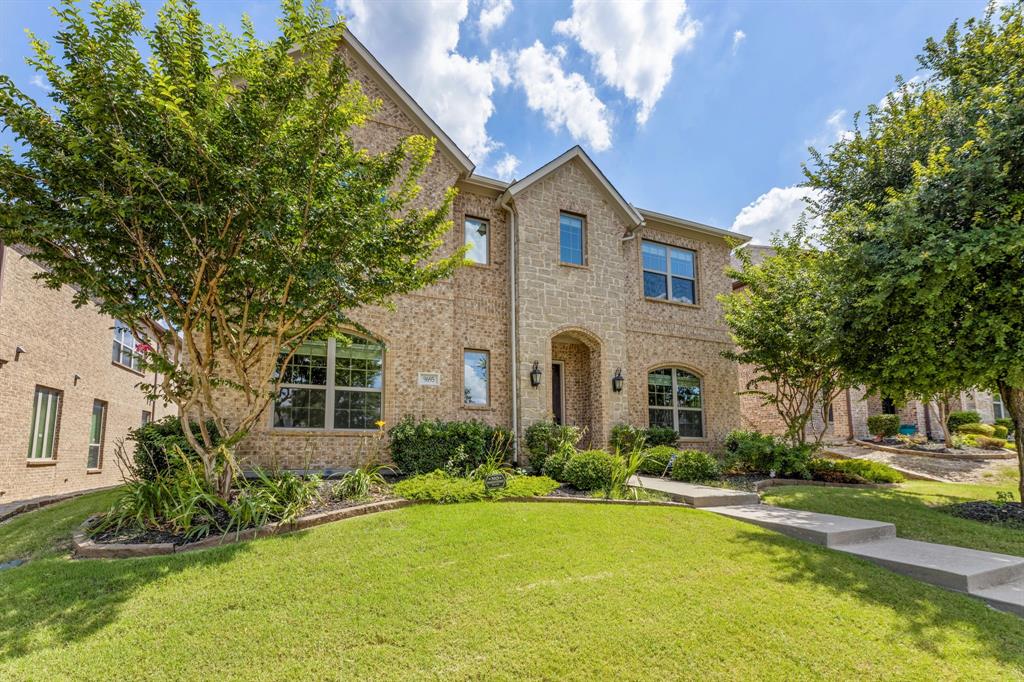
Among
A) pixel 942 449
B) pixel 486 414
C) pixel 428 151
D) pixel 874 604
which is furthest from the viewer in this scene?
pixel 942 449

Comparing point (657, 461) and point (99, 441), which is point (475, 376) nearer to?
point (657, 461)

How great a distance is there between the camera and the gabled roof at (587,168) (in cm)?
1259

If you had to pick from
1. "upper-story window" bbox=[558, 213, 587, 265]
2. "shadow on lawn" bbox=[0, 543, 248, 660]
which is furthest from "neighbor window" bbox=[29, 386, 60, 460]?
"upper-story window" bbox=[558, 213, 587, 265]

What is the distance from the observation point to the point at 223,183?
230 inches

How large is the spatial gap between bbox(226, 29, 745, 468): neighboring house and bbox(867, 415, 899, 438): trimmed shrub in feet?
29.4

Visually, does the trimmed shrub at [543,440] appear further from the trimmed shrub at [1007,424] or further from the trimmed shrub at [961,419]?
the trimmed shrub at [1007,424]

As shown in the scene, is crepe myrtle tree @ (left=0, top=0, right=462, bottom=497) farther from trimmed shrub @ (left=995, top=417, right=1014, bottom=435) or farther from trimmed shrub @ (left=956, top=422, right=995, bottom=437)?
trimmed shrub @ (left=995, top=417, right=1014, bottom=435)

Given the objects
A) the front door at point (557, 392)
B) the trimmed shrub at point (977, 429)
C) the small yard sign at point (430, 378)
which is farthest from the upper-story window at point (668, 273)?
the trimmed shrub at point (977, 429)

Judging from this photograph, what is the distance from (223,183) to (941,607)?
27.2 ft

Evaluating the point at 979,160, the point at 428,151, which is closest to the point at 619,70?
the point at 428,151

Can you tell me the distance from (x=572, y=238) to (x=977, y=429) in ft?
63.6

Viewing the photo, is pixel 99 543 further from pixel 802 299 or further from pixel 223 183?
pixel 802 299

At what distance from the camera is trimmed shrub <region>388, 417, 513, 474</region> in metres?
9.85

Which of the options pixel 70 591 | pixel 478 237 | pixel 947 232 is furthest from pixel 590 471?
pixel 70 591
